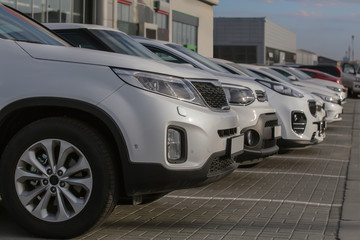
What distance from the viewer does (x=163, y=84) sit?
4.42m

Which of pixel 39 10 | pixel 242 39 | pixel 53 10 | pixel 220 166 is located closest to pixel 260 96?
pixel 220 166

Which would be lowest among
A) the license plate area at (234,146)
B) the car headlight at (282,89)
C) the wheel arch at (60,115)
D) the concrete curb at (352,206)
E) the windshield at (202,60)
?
the concrete curb at (352,206)

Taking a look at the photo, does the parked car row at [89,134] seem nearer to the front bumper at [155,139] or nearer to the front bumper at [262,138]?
the front bumper at [155,139]

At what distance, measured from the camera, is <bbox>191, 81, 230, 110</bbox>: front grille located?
470cm

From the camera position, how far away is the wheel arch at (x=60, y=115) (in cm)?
426

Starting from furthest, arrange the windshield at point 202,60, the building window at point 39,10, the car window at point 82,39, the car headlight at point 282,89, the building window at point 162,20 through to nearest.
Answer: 1. the building window at point 162,20
2. the building window at point 39,10
3. the car headlight at point 282,89
4. the windshield at point 202,60
5. the car window at point 82,39

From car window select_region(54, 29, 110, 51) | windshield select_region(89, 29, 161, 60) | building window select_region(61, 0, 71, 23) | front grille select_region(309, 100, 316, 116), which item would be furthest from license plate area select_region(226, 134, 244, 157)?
building window select_region(61, 0, 71, 23)

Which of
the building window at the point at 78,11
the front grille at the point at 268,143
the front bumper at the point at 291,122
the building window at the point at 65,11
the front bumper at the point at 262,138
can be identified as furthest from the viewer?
the building window at the point at 78,11

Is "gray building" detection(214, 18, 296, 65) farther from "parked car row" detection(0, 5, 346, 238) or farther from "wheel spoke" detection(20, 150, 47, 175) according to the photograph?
"wheel spoke" detection(20, 150, 47, 175)

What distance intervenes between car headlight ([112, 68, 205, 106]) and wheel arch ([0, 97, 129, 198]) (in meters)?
0.32

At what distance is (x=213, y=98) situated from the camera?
4832 millimetres

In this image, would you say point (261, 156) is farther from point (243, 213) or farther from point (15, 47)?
point (15, 47)

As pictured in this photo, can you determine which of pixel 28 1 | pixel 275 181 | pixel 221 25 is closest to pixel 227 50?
pixel 221 25

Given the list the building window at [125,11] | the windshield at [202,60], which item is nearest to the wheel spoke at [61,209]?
the windshield at [202,60]
